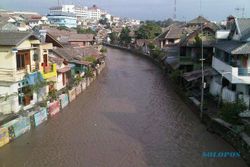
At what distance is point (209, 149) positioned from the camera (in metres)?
17.9

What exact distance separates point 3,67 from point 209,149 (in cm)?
1311

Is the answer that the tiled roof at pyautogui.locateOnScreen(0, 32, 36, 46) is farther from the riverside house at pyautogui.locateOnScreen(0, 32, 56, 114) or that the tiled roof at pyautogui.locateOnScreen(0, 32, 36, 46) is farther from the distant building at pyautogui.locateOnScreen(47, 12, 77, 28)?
the distant building at pyautogui.locateOnScreen(47, 12, 77, 28)

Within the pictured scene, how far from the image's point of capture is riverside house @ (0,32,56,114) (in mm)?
20859

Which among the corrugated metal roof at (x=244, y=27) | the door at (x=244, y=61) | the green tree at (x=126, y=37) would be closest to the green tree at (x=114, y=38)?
the green tree at (x=126, y=37)

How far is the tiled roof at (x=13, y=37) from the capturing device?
2061 centimetres

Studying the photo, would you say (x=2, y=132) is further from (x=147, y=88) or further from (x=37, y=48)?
(x=147, y=88)

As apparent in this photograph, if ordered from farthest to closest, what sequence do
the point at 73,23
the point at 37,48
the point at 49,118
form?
the point at 73,23 → the point at 37,48 → the point at 49,118

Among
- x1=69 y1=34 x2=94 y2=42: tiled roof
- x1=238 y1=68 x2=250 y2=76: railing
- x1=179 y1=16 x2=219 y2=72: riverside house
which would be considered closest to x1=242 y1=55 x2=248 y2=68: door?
x1=238 y1=68 x2=250 y2=76: railing

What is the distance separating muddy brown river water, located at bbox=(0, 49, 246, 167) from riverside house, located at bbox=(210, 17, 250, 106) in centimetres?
296

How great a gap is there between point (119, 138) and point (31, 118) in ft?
17.3

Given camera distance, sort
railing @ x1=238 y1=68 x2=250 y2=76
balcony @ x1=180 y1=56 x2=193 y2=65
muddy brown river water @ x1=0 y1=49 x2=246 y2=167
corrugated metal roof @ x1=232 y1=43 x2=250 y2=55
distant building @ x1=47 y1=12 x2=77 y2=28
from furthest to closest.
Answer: distant building @ x1=47 y1=12 x2=77 y2=28 → balcony @ x1=180 y1=56 x2=193 y2=65 → railing @ x1=238 y1=68 x2=250 y2=76 → corrugated metal roof @ x1=232 y1=43 x2=250 y2=55 → muddy brown river water @ x1=0 y1=49 x2=246 y2=167

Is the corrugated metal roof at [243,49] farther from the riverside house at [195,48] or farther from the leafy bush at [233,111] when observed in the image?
the riverside house at [195,48]

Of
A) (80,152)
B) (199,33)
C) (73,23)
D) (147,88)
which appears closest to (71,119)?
(80,152)

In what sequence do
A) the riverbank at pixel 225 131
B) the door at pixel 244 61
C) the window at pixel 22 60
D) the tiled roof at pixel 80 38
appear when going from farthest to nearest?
1. the tiled roof at pixel 80 38
2. the window at pixel 22 60
3. the door at pixel 244 61
4. the riverbank at pixel 225 131
